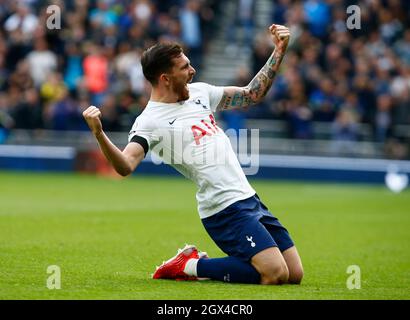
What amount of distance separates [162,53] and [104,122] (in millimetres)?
15793

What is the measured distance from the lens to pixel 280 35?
9.43m

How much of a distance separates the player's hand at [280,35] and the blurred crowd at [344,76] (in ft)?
45.6

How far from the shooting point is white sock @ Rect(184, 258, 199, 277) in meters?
9.37

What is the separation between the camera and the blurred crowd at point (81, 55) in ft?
82.4

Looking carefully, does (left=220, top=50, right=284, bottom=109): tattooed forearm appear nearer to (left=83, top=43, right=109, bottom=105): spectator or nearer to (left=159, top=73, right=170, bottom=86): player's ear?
(left=159, top=73, right=170, bottom=86): player's ear

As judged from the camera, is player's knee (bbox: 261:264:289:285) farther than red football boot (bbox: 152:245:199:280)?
No

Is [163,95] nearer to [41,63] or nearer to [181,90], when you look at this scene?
[181,90]

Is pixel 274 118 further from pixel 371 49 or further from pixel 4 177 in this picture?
pixel 4 177

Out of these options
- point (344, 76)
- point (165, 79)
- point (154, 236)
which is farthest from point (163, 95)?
point (344, 76)

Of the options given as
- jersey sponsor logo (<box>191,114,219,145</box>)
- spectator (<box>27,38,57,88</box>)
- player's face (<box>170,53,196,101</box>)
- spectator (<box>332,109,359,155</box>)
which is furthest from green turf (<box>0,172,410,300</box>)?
spectator (<box>27,38,57,88</box>)

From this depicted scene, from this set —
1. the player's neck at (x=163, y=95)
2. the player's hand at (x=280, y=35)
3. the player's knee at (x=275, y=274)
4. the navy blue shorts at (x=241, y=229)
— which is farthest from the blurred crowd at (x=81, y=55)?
the player's knee at (x=275, y=274)

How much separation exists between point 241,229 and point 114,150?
4.90 ft

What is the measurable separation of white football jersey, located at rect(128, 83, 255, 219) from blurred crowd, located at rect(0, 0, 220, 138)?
1524cm
